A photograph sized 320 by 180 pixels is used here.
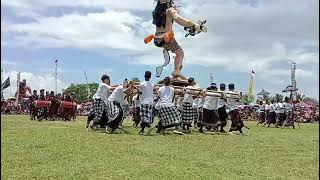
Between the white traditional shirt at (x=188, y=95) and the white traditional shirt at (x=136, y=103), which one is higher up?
the white traditional shirt at (x=188, y=95)

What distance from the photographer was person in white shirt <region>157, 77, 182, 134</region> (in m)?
14.4

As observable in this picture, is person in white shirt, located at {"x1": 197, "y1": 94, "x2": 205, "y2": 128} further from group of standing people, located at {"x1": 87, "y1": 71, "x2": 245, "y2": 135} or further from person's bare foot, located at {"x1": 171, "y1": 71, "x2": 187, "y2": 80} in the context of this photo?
person's bare foot, located at {"x1": 171, "y1": 71, "x2": 187, "y2": 80}

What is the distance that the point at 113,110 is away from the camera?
14352 mm

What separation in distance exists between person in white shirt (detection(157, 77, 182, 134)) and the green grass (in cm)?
248

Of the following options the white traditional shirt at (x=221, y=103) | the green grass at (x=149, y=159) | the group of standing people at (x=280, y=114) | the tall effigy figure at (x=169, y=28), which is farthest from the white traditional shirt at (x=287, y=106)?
the green grass at (x=149, y=159)

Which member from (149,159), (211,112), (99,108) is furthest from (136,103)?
(149,159)

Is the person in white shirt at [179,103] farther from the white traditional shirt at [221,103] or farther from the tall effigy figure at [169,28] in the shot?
the white traditional shirt at [221,103]

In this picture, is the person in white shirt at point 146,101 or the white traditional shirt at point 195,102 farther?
the white traditional shirt at point 195,102

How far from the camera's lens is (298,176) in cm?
775

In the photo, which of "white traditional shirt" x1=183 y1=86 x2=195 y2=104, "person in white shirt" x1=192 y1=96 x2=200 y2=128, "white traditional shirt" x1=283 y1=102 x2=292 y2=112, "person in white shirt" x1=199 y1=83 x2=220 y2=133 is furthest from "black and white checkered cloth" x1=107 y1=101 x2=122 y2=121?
"white traditional shirt" x1=283 y1=102 x2=292 y2=112

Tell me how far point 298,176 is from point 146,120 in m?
7.07

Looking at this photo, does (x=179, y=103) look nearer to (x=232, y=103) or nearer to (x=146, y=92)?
(x=232, y=103)

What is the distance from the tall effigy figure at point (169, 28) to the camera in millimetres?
15258

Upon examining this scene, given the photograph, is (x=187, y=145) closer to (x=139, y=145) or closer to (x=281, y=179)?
(x=139, y=145)
